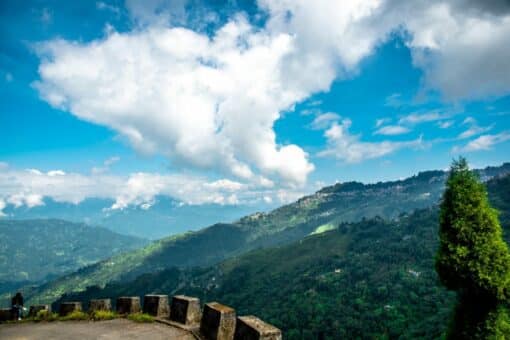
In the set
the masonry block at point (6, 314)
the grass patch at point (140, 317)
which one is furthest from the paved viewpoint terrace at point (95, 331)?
the masonry block at point (6, 314)

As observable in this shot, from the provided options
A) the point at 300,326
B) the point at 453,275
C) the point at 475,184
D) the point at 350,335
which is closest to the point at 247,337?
the point at 453,275

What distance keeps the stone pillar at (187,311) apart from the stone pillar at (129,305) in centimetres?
197

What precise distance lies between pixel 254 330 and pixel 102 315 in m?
6.69

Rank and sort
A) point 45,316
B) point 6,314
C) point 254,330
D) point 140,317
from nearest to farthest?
point 254,330 → point 140,317 → point 45,316 → point 6,314

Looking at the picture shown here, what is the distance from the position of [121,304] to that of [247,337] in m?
6.54

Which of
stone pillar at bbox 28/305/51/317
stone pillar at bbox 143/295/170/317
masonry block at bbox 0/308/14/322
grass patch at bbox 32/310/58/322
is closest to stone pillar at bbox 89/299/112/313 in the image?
grass patch at bbox 32/310/58/322

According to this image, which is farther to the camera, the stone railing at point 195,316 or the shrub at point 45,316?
the shrub at point 45,316

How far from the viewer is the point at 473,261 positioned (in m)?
26.1

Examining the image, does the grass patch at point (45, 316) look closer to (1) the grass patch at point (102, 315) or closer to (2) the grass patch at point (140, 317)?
(1) the grass patch at point (102, 315)

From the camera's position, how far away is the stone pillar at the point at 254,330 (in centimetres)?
624

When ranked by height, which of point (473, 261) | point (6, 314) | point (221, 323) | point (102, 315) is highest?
point (473, 261)

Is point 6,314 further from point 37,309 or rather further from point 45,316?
point 45,316

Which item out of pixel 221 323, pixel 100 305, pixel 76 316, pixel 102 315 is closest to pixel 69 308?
pixel 76 316

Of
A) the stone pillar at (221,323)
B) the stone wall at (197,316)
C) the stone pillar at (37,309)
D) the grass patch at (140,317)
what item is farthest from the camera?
the stone pillar at (37,309)
